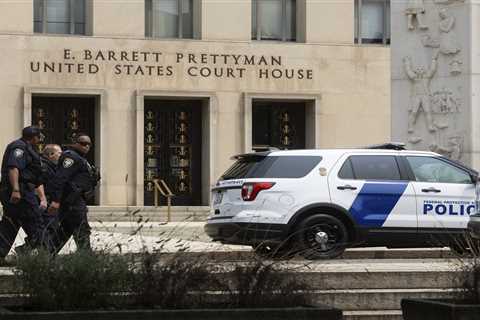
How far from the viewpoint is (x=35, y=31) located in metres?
39.1

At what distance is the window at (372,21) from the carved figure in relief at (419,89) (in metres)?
19.2

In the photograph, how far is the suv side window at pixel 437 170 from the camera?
18.2m

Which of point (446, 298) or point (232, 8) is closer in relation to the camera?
point (446, 298)

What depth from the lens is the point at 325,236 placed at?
17.3 metres

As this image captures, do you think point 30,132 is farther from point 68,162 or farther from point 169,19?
point 169,19

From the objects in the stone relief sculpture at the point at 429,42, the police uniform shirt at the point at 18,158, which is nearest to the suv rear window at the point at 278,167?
the police uniform shirt at the point at 18,158

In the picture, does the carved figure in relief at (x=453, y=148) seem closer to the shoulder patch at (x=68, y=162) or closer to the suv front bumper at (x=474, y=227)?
the suv front bumper at (x=474, y=227)

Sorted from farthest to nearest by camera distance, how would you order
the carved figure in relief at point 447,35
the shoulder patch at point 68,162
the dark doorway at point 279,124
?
the dark doorway at point 279,124
the carved figure in relief at point 447,35
the shoulder patch at point 68,162

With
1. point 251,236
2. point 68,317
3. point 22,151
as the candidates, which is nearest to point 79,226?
point 22,151

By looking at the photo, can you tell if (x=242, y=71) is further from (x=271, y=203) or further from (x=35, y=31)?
(x=271, y=203)

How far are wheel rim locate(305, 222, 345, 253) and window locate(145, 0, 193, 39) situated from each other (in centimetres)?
2366

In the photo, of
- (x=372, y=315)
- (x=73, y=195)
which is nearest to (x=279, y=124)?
(x=73, y=195)

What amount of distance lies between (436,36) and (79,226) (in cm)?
981

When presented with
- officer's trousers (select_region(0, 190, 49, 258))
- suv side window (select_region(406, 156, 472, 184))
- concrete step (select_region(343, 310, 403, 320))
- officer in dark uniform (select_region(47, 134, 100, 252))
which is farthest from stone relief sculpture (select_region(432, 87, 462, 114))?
concrete step (select_region(343, 310, 403, 320))
